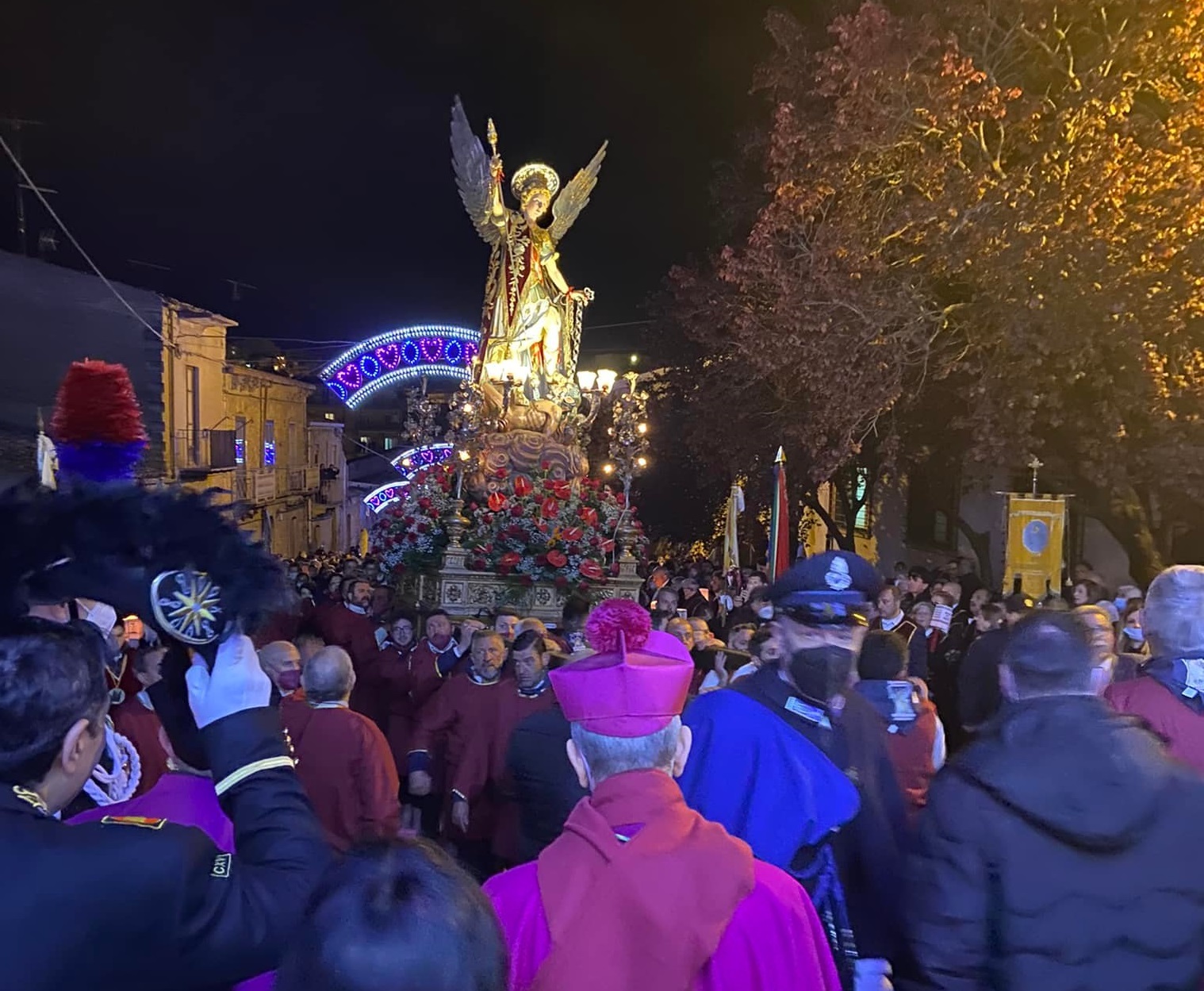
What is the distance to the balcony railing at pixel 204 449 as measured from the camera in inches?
1045

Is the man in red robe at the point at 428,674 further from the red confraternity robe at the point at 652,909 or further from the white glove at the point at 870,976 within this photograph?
the red confraternity robe at the point at 652,909

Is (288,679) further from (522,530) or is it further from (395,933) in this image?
(522,530)

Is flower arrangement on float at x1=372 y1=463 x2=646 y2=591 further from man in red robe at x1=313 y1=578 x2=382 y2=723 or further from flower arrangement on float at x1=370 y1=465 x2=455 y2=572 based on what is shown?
man in red robe at x1=313 y1=578 x2=382 y2=723

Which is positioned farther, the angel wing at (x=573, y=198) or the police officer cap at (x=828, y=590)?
A: the angel wing at (x=573, y=198)

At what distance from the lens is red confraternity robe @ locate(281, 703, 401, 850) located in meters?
4.30

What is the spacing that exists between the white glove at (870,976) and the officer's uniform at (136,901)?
184 centimetres

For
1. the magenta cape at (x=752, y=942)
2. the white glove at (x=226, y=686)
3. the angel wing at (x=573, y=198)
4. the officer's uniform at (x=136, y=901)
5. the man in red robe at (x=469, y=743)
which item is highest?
the angel wing at (x=573, y=198)

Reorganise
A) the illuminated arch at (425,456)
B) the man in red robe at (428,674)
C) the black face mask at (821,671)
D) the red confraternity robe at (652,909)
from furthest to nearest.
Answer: the illuminated arch at (425,456), the man in red robe at (428,674), the black face mask at (821,671), the red confraternity robe at (652,909)

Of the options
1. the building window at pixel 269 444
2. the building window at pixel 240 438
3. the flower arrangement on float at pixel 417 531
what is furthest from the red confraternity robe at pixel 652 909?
the building window at pixel 269 444

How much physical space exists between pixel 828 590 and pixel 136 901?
2431mm

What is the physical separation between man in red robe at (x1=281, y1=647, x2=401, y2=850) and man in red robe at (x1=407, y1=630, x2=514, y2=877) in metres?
1.34

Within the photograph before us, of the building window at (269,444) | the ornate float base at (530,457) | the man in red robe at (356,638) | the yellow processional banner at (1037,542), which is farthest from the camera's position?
the building window at (269,444)

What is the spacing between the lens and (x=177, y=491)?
6.88 feet

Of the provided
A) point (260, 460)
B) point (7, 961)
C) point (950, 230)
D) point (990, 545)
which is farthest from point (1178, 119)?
point (260, 460)
